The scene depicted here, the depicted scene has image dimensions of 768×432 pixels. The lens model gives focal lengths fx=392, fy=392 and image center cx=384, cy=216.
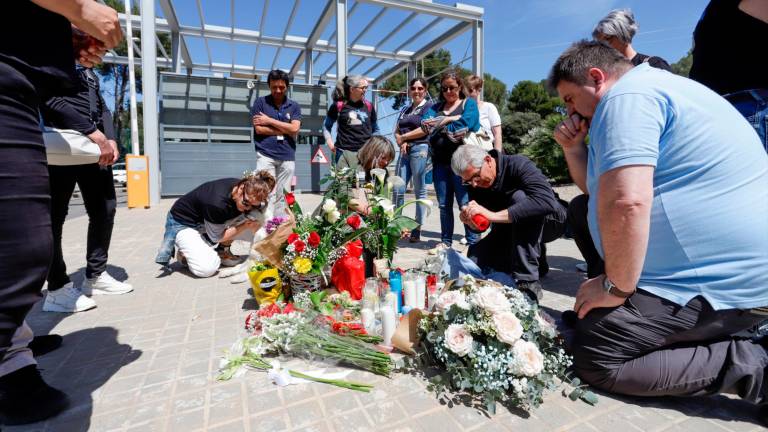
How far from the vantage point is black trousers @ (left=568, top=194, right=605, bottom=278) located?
2.33m

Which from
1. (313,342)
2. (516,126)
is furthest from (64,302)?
(516,126)

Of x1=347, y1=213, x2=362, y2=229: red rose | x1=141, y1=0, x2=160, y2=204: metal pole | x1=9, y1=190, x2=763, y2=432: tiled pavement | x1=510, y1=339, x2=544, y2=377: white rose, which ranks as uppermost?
x1=141, y1=0, x2=160, y2=204: metal pole

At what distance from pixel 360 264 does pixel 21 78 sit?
5.88ft

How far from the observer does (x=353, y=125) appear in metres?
4.59

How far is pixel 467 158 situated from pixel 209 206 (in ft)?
7.30

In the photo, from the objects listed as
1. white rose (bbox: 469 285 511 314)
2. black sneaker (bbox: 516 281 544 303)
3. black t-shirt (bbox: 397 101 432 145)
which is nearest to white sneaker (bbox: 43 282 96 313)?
white rose (bbox: 469 285 511 314)

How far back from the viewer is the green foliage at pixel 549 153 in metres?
10.8

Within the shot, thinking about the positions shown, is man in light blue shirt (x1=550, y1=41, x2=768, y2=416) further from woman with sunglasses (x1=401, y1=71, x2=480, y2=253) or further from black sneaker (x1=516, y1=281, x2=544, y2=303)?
woman with sunglasses (x1=401, y1=71, x2=480, y2=253)

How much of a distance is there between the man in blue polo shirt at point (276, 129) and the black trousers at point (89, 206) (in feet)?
6.26

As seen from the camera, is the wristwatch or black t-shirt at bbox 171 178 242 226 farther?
black t-shirt at bbox 171 178 242 226

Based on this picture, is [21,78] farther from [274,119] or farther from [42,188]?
[274,119]

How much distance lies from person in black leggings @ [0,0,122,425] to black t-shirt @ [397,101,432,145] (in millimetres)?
3500

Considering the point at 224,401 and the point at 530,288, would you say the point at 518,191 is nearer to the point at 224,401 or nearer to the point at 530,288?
the point at 530,288

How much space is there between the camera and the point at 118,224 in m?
6.00
